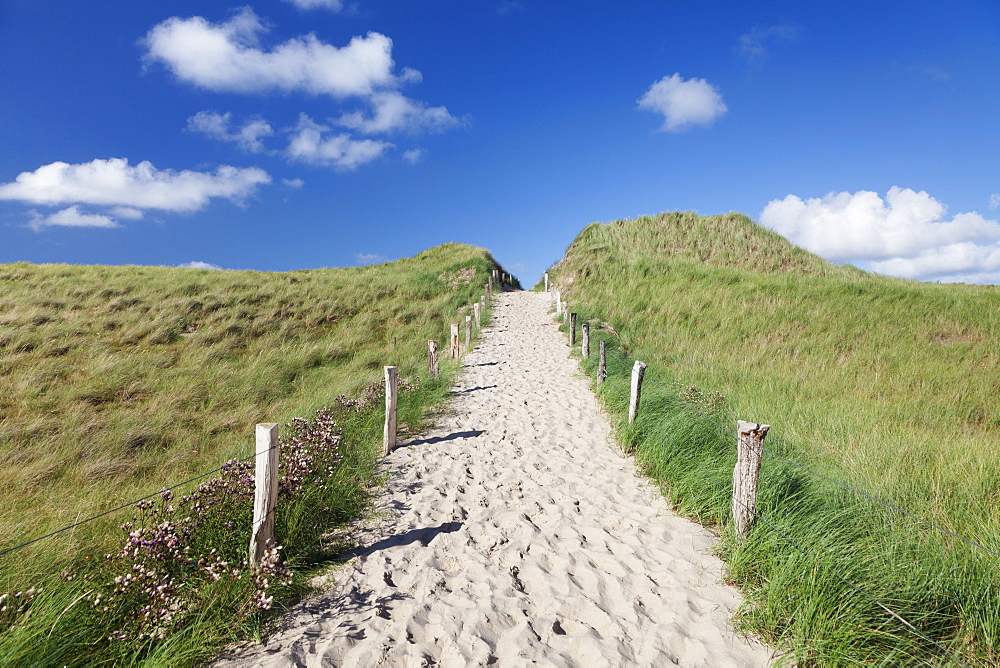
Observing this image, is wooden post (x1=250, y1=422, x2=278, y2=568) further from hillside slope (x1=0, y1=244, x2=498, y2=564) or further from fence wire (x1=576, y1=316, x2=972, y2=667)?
fence wire (x1=576, y1=316, x2=972, y2=667)

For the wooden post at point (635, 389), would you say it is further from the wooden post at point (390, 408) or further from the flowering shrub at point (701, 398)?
the wooden post at point (390, 408)

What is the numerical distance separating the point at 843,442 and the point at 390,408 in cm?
605

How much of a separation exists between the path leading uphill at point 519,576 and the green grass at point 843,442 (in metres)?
0.41

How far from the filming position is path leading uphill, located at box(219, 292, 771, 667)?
2748 millimetres

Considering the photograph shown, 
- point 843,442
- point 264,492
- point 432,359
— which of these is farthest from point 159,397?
point 843,442

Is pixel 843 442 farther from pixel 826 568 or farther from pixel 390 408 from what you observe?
pixel 390 408

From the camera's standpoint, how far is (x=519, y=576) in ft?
11.8

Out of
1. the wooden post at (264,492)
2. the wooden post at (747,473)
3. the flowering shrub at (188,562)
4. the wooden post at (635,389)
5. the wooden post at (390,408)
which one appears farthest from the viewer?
the wooden post at (635,389)

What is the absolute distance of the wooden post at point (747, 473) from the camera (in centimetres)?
364

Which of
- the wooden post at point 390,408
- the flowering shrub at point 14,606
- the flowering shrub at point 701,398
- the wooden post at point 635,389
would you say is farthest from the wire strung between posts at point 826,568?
the flowering shrub at point 14,606

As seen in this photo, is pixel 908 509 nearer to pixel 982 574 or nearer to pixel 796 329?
pixel 982 574

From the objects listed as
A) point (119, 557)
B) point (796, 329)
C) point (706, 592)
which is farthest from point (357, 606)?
point (796, 329)

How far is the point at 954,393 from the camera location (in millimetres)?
8164

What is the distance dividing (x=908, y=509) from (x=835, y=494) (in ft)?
1.87
